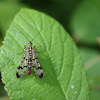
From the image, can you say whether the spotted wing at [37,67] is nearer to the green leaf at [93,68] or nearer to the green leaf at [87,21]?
the green leaf at [93,68]

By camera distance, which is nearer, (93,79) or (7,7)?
(93,79)

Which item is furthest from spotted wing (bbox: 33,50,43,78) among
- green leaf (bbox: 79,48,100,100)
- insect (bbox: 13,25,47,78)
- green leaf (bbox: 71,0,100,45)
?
green leaf (bbox: 71,0,100,45)

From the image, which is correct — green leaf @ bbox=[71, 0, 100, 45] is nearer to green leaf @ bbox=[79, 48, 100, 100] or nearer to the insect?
green leaf @ bbox=[79, 48, 100, 100]

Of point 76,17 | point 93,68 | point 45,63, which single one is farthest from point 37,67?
point 76,17

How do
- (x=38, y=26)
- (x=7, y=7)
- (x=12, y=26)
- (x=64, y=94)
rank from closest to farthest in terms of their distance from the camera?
(x=64, y=94), (x=12, y=26), (x=38, y=26), (x=7, y=7)

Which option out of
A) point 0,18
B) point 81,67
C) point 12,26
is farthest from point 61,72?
point 0,18

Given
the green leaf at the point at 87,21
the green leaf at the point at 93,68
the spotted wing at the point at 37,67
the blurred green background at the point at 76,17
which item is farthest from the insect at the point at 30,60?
the green leaf at the point at 87,21

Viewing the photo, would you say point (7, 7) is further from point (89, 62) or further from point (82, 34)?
point (89, 62)
